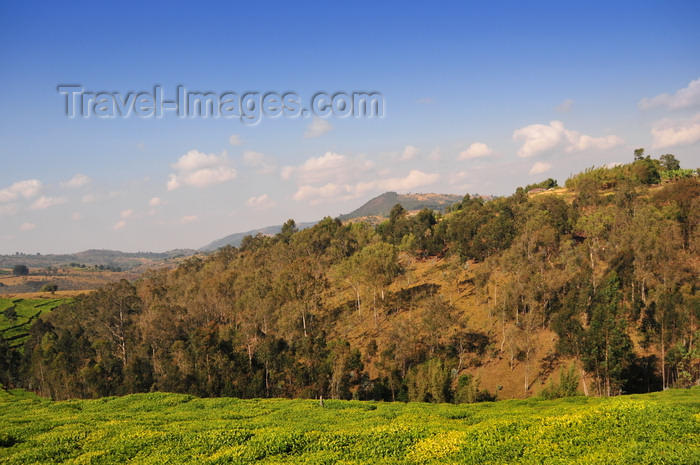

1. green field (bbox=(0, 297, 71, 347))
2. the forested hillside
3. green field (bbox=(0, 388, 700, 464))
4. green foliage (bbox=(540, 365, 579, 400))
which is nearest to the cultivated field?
green field (bbox=(0, 297, 71, 347))

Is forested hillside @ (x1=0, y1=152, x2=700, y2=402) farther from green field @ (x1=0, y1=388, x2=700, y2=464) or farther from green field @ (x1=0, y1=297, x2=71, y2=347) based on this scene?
green field @ (x1=0, y1=297, x2=71, y2=347)

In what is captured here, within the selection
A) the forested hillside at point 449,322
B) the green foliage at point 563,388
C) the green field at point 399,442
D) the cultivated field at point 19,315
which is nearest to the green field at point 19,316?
the cultivated field at point 19,315

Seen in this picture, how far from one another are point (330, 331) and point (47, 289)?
174057mm

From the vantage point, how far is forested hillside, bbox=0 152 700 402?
162 ft

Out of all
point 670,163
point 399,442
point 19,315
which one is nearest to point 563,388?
point 399,442

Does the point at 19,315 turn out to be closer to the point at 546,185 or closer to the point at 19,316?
the point at 19,316

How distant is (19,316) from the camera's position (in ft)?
A: 417

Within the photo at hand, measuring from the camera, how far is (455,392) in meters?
49.3

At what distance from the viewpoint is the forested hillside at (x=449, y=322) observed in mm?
49406

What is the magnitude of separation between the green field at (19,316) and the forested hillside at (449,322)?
28142 mm

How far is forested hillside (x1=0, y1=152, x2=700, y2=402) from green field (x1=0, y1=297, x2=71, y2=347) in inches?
1108

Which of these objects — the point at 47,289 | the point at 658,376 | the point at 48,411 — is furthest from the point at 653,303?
the point at 47,289

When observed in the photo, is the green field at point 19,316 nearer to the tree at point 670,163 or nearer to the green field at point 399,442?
the green field at point 399,442

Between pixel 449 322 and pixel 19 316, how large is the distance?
146085 millimetres
